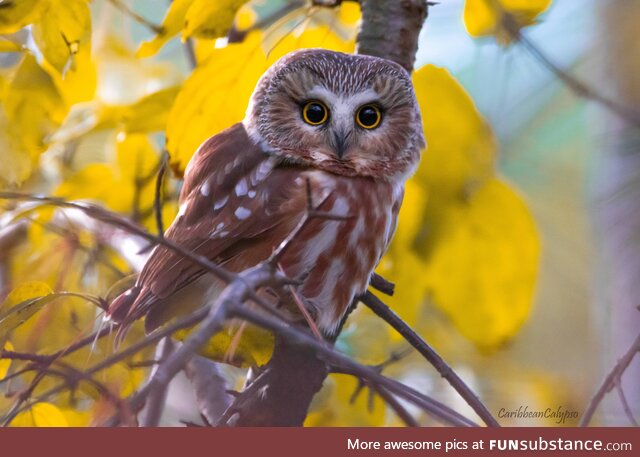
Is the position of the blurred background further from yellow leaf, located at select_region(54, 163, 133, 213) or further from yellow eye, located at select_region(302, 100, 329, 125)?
yellow eye, located at select_region(302, 100, 329, 125)

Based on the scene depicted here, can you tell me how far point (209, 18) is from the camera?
4.77 ft

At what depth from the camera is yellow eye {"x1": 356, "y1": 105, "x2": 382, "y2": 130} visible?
1.70 metres

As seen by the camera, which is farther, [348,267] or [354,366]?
[348,267]

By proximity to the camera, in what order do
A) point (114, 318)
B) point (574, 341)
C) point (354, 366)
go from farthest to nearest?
point (574, 341)
point (114, 318)
point (354, 366)

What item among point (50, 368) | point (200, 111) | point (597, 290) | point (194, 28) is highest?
point (194, 28)

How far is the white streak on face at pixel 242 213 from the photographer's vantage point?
1.63 metres

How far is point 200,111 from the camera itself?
1571mm

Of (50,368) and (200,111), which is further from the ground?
(200,111)

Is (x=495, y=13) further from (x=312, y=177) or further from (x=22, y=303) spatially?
(x=22, y=303)

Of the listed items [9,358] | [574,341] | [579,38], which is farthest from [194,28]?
[574,341]

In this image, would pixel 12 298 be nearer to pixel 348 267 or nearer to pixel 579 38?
pixel 348 267

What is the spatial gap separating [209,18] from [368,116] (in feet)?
1.40

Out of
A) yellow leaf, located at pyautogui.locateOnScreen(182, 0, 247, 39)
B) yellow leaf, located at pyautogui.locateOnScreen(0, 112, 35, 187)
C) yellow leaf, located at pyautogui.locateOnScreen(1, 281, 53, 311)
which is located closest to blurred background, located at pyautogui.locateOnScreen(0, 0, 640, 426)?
yellow leaf, located at pyautogui.locateOnScreen(182, 0, 247, 39)
